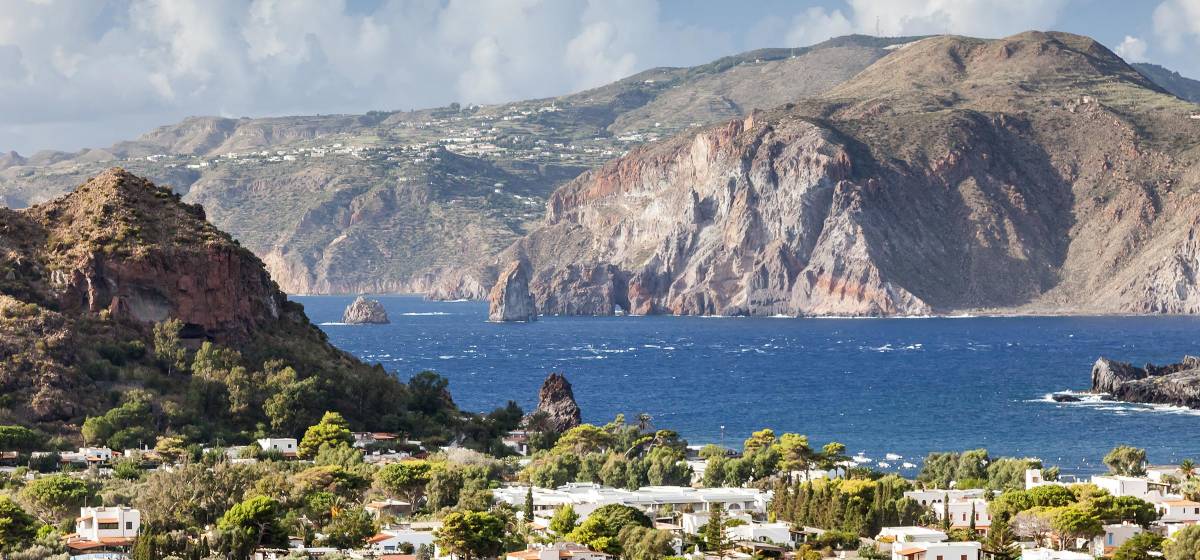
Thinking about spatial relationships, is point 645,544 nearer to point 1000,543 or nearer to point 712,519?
point 712,519

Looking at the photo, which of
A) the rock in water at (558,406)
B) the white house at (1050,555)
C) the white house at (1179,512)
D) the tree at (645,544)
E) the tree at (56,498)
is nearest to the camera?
the white house at (1050,555)

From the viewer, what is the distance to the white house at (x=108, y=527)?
73375 millimetres

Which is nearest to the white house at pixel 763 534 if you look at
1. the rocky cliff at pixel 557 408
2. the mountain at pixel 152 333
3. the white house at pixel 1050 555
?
the white house at pixel 1050 555

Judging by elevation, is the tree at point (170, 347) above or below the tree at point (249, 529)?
above

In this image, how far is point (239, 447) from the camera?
106750mm

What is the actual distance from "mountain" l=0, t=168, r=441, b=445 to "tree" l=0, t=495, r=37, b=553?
33251mm

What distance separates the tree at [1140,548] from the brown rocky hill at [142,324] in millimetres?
53415

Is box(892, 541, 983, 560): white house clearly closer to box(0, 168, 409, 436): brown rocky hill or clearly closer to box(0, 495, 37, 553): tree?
box(0, 495, 37, 553): tree

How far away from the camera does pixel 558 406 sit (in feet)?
433

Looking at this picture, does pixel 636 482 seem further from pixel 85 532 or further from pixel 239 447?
pixel 85 532

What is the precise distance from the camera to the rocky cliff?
128750 mm

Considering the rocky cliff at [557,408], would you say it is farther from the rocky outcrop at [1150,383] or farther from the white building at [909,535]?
the rocky outcrop at [1150,383]

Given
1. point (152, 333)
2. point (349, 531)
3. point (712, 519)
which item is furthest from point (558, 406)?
point (712, 519)

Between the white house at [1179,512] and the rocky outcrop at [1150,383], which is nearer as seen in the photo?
the white house at [1179,512]
